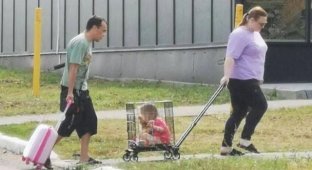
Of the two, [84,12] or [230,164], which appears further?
[84,12]

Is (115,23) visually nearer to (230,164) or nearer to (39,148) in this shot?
(39,148)

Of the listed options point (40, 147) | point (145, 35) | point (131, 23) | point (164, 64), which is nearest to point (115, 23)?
point (131, 23)

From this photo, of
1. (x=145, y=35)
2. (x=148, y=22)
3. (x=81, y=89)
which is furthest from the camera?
(x=145, y=35)

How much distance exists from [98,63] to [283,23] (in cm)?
715

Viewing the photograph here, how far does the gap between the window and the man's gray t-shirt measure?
487 inches

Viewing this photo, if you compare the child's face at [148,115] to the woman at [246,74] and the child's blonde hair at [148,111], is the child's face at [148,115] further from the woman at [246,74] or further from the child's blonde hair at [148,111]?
the woman at [246,74]

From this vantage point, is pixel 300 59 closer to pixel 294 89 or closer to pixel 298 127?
pixel 294 89

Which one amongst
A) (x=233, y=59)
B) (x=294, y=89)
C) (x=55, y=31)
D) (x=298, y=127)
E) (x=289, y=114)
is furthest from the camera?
(x=55, y=31)

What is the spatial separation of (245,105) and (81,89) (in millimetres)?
2087

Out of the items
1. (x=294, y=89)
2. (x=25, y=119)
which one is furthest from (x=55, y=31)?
(x=25, y=119)

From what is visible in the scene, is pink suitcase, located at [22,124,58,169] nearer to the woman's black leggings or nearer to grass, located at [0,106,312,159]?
grass, located at [0,106,312,159]

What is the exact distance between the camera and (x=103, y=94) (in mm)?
19578

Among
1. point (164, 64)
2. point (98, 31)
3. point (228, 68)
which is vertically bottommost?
point (164, 64)

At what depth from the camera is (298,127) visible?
13.6 m
